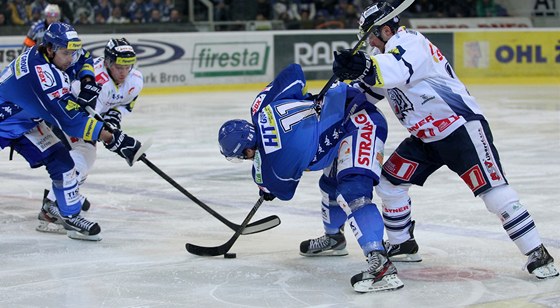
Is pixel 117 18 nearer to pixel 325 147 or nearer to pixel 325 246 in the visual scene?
pixel 325 246

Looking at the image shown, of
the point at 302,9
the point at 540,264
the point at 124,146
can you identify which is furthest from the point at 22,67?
the point at 302,9

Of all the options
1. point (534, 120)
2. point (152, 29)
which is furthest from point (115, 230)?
point (152, 29)

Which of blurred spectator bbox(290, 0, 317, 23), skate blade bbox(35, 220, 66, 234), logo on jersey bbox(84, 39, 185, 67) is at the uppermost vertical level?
skate blade bbox(35, 220, 66, 234)

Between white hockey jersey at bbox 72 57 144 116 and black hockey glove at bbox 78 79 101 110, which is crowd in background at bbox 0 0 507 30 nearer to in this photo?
white hockey jersey at bbox 72 57 144 116

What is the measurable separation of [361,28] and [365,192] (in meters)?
0.74

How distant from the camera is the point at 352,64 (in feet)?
13.6

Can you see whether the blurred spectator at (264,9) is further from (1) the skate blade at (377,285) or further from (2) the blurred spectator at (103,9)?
(1) the skate blade at (377,285)

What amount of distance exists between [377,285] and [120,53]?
252cm

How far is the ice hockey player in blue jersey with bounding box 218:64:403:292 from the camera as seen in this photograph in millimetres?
4305

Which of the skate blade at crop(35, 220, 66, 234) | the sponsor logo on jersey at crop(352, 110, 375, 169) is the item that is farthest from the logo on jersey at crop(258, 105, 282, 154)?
the skate blade at crop(35, 220, 66, 234)

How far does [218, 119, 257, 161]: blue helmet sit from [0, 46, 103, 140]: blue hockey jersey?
A: 1.18 meters

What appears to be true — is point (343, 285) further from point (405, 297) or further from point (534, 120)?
→ point (534, 120)

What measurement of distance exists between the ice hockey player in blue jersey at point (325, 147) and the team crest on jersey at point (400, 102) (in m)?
0.09

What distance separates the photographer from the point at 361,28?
454cm
